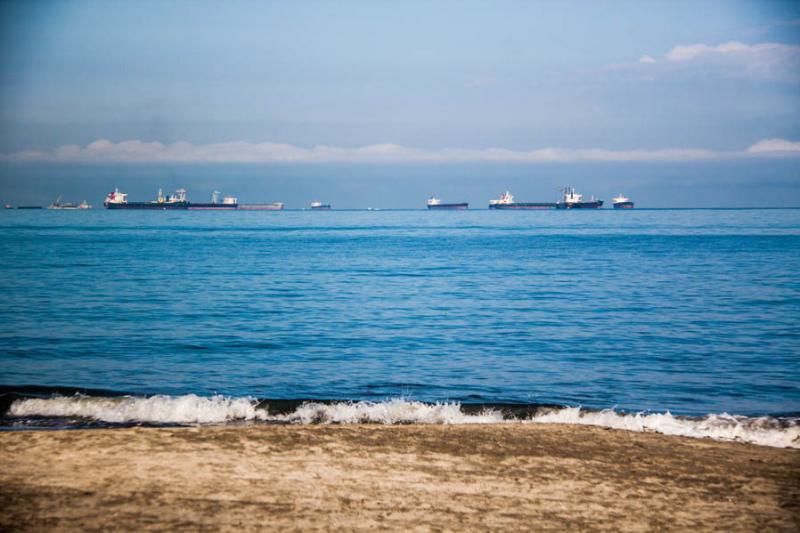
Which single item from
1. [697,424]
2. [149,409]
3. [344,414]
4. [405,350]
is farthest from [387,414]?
[405,350]

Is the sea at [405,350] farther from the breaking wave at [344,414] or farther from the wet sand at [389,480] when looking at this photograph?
the wet sand at [389,480]

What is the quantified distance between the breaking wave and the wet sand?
137 cm

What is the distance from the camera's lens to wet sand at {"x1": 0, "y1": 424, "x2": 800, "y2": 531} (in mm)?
6223

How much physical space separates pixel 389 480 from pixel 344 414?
4.12 metres

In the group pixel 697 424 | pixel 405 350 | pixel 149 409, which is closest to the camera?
pixel 697 424

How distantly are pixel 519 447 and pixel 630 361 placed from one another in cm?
777

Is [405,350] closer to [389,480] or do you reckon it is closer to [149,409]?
[149,409]

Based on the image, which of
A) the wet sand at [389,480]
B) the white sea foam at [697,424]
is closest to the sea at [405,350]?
the white sea foam at [697,424]

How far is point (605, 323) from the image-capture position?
20.5 m

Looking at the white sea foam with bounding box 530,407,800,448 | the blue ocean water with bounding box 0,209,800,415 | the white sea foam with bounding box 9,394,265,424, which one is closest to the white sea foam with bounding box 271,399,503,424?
the white sea foam with bounding box 9,394,265,424

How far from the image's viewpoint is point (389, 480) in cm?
727

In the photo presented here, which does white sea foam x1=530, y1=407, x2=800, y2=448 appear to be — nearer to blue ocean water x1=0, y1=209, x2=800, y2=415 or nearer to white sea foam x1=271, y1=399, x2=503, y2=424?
blue ocean water x1=0, y1=209, x2=800, y2=415

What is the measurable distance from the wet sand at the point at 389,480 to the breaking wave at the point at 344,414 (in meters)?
1.37

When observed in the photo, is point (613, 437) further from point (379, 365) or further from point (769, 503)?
point (379, 365)
